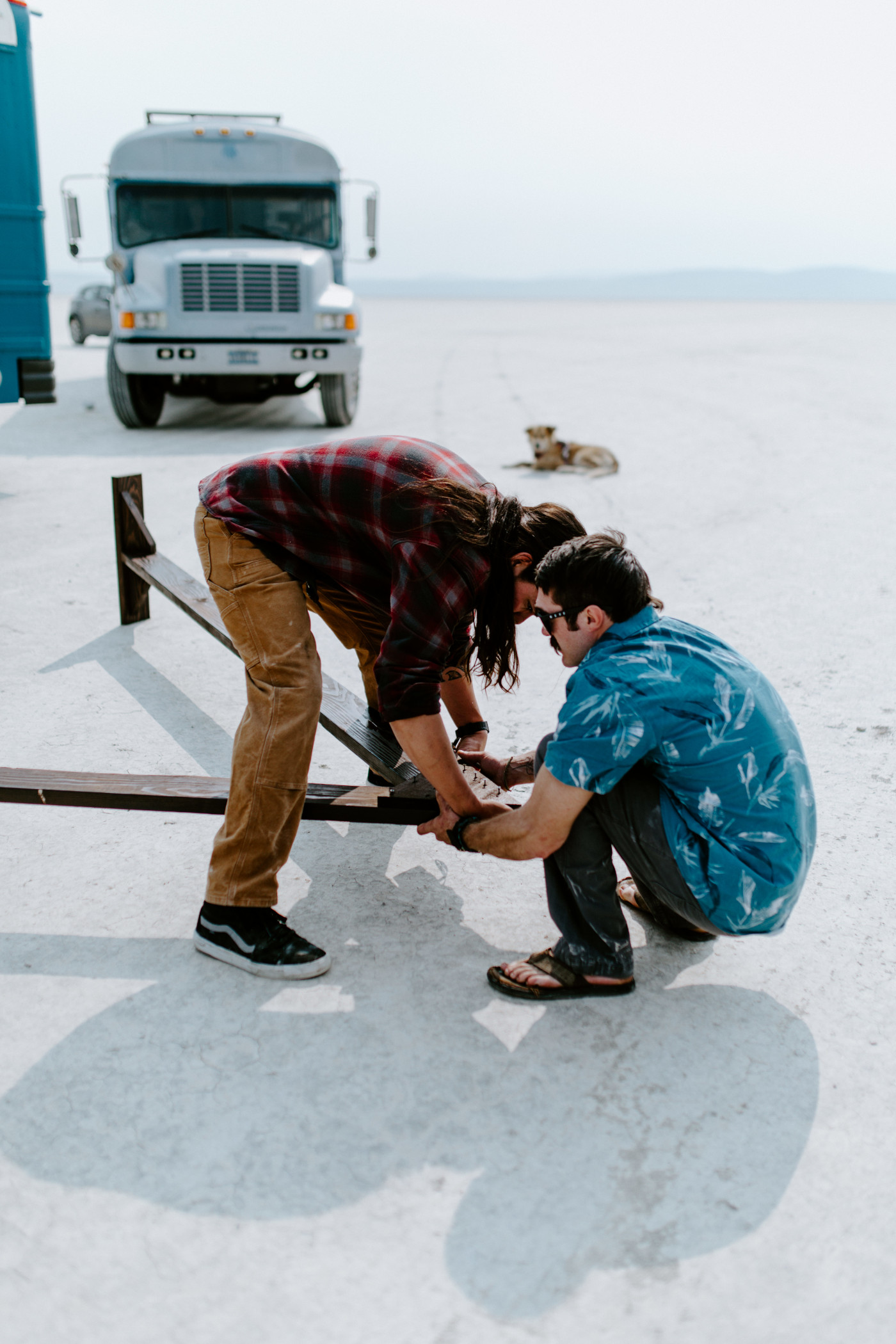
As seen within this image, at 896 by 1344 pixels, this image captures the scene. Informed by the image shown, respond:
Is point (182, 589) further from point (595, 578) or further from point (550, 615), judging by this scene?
point (595, 578)

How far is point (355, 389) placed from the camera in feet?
35.5

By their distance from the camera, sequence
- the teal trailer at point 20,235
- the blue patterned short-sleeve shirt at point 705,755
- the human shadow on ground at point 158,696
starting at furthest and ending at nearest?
the teal trailer at point 20,235, the human shadow on ground at point 158,696, the blue patterned short-sleeve shirt at point 705,755

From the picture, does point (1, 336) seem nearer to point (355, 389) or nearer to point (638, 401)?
point (355, 389)

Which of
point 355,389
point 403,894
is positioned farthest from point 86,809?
point 355,389

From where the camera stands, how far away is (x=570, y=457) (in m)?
8.93

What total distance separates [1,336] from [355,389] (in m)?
4.43

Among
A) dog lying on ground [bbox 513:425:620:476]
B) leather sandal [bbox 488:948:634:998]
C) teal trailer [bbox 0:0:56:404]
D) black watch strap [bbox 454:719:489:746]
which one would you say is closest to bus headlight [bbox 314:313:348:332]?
dog lying on ground [bbox 513:425:620:476]

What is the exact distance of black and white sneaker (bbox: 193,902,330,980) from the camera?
2445 mm

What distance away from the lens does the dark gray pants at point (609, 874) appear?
7.21ft

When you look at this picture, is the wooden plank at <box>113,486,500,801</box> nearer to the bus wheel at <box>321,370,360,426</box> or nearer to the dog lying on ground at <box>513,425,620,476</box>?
the dog lying on ground at <box>513,425,620,476</box>

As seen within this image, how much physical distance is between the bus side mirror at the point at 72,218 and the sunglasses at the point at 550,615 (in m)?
10.7

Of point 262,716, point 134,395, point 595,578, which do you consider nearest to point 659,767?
point 595,578

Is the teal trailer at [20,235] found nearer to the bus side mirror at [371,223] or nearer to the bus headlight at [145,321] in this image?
the bus headlight at [145,321]

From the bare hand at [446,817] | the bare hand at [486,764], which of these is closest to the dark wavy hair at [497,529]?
the bare hand at [446,817]
